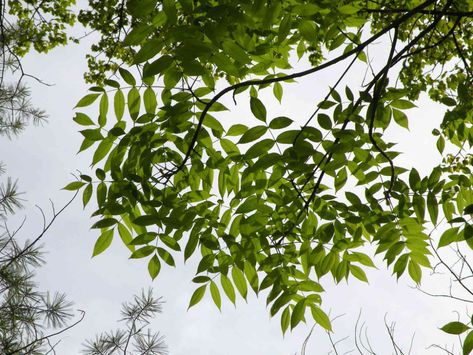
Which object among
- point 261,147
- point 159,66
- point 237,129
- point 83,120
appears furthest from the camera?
point 83,120

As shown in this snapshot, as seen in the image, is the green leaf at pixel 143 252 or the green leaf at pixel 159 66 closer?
the green leaf at pixel 159 66

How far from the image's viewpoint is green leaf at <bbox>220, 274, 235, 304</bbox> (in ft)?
9.67

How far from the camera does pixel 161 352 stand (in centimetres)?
491

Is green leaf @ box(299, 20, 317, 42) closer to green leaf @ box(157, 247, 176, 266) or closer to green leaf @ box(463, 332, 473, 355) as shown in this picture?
green leaf @ box(157, 247, 176, 266)

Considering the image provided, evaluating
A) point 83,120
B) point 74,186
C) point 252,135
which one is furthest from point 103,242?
point 252,135

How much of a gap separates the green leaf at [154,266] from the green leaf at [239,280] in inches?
16.8

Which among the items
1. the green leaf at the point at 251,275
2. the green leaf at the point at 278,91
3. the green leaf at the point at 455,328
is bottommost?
the green leaf at the point at 455,328

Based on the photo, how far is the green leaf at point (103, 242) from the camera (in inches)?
118

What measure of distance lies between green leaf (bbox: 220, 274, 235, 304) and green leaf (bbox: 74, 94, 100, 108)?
1.23m

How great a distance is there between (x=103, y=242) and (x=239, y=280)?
801mm

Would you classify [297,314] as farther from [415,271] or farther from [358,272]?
[415,271]

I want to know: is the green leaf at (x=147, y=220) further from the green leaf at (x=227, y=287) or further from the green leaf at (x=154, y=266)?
the green leaf at (x=227, y=287)

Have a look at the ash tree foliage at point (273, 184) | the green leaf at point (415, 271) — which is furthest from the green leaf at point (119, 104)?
the green leaf at point (415, 271)

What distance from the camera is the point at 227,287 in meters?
2.96
